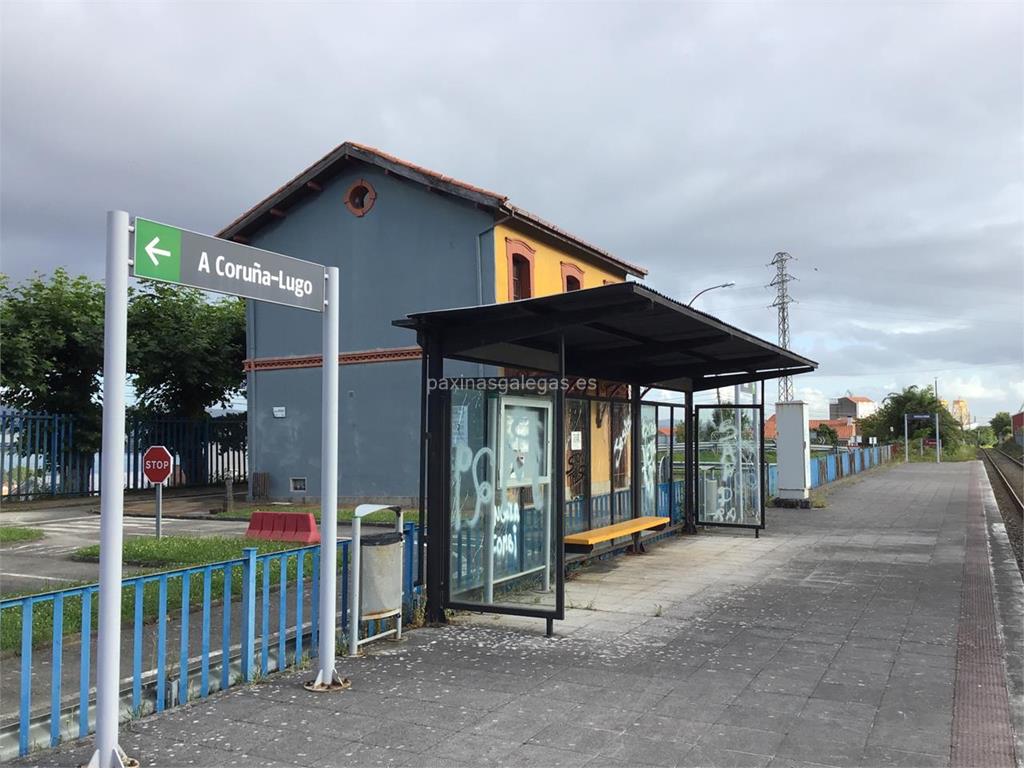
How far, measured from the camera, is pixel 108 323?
4.08 meters

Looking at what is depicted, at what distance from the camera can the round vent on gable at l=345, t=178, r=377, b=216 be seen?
64.4 ft

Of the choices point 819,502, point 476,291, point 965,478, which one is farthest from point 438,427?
point 965,478

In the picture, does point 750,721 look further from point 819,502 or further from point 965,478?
point 965,478

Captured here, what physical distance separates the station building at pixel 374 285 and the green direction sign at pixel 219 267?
1204 cm

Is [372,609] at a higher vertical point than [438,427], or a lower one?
lower

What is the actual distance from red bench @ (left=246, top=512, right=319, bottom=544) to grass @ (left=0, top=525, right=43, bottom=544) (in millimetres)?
3896

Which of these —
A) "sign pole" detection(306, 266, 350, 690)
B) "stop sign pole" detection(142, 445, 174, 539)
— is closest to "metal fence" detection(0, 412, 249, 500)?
"stop sign pole" detection(142, 445, 174, 539)

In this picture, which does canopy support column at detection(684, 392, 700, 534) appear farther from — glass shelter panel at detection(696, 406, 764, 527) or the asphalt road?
the asphalt road

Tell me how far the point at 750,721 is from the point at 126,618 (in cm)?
572

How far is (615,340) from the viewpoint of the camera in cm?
948

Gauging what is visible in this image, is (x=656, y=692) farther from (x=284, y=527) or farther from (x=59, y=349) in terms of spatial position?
(x=59, y=349)

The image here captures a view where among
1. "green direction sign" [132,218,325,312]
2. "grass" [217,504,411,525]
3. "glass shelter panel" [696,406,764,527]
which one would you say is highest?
"green direction sign" [132,218,325,312]

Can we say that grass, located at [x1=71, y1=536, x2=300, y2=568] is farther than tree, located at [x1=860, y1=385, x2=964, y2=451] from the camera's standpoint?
No

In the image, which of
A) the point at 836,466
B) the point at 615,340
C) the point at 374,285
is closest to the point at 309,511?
the point at 374,285
